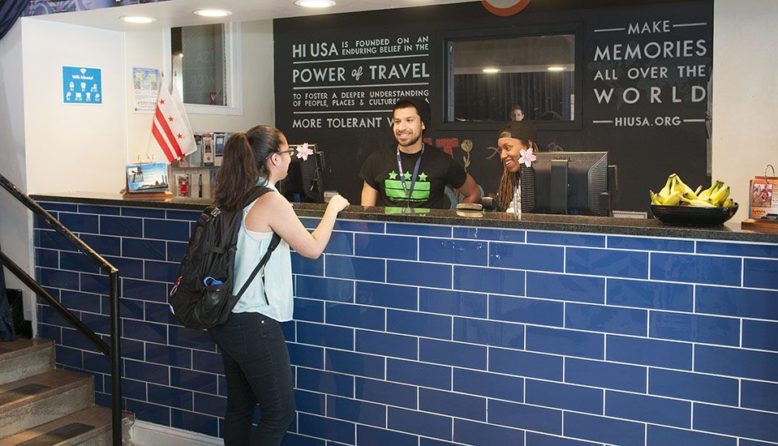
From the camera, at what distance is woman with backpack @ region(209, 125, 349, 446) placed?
2973mm

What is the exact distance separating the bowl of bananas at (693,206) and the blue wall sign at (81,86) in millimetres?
3263

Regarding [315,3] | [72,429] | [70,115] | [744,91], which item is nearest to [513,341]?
[315,3]

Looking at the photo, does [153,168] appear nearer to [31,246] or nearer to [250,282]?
[31,246]

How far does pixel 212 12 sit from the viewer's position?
4324mm

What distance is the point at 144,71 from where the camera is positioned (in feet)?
16.8

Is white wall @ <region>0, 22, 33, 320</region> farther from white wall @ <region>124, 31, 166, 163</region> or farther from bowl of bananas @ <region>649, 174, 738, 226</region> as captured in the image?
bowl of bananas @ <region>649, 174, 738, 226</region>

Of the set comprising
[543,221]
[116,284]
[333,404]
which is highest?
[543,221]

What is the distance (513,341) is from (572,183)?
825 millimetres

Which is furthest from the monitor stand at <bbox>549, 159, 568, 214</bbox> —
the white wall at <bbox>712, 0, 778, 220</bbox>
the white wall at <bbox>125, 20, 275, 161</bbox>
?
the white wall at <bbox>125, 20, 275, 161</bbox>

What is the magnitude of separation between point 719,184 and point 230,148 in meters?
1.81

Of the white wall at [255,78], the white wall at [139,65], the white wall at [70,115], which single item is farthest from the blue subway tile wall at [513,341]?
the white wall at [255,78]

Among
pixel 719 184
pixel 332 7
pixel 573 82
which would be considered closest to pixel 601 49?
pixel 573 82

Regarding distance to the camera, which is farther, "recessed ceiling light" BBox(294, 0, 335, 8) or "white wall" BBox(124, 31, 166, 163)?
"white wall" BBox(124, 31, 166, 163)

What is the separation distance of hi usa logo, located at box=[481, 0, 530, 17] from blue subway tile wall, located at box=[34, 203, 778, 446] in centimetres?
308
